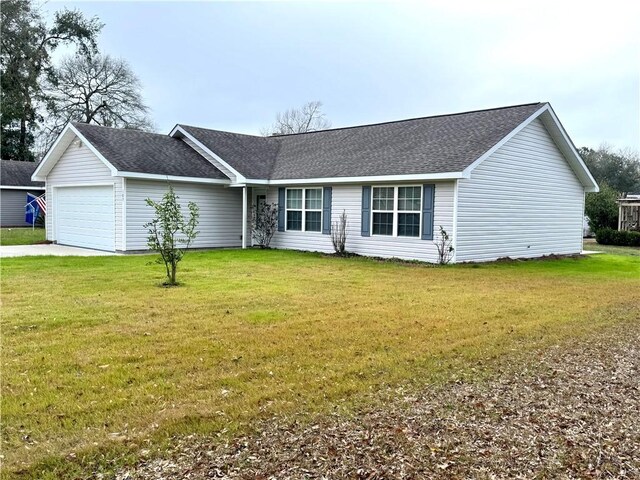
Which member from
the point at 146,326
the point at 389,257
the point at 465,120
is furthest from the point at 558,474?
the point at 465,120

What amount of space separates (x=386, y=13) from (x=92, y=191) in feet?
34.9

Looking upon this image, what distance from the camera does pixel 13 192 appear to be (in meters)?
30.1

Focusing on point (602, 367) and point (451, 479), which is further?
point (602, 367)

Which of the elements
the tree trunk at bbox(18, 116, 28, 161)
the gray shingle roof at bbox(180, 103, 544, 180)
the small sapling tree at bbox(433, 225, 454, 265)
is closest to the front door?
the gray shingle roof at bbox(180, 103, 544, 180)

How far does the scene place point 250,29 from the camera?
15.8m

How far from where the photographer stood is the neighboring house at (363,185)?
559 inches

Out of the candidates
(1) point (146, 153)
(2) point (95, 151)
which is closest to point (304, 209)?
(1) point (146, 153)

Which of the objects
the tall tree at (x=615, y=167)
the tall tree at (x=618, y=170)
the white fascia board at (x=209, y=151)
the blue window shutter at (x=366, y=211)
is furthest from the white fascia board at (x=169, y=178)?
the tall tree at (x=618, y=170)

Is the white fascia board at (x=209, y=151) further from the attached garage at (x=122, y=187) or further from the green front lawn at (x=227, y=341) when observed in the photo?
the green front lawn at (x=227, y=341)

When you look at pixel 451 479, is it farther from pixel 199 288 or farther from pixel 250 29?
pixel 250 29

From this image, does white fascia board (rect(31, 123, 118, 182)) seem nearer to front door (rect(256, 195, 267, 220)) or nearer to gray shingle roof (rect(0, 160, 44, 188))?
front door (rect(256, 195, 267, 220))

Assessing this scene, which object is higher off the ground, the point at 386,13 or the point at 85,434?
the point at 386,13

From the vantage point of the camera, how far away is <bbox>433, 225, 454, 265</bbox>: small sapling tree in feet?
44.7

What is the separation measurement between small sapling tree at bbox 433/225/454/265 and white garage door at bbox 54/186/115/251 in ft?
32.0
